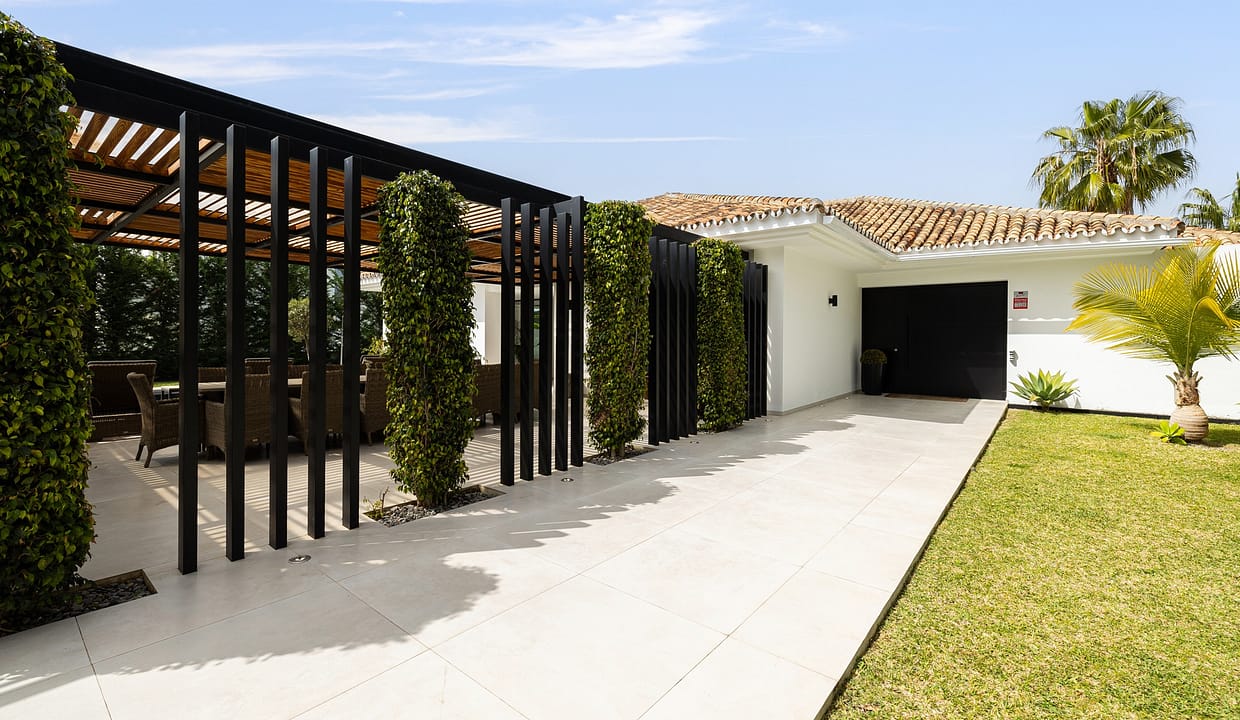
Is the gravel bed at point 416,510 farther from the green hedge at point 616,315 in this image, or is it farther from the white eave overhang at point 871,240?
the white eave overhang at point 871,240

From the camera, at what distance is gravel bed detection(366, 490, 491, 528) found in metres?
4.32

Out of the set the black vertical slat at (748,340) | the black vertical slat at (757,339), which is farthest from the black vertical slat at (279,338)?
the black vertical slat at (757,339)

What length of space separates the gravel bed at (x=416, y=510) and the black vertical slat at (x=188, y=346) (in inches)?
49.7

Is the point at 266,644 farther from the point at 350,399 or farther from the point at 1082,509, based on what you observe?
the point at 1082,509

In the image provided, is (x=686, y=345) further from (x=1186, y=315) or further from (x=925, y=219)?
(x=925, y=219)

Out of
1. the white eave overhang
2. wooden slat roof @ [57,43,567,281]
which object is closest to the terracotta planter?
the white eave overhang

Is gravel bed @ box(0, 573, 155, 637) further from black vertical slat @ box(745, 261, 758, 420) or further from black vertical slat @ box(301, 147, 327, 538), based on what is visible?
black vertical slat @ box(745, 261, 758, 420)

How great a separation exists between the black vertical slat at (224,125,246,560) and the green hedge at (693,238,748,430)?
5888 millimetres

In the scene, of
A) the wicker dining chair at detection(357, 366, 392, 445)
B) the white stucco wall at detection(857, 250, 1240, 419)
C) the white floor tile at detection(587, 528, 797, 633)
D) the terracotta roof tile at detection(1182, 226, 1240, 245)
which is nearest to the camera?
the white floor tile at detection(587, 528, 797, 633)

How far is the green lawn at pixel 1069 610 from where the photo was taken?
228 centimetres

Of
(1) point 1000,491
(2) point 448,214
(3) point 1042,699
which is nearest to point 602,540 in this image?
(3) point 1042,699

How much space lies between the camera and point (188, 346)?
329 centimetres

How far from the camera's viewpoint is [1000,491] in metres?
5.28

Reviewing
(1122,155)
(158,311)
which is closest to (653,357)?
(158,311)
